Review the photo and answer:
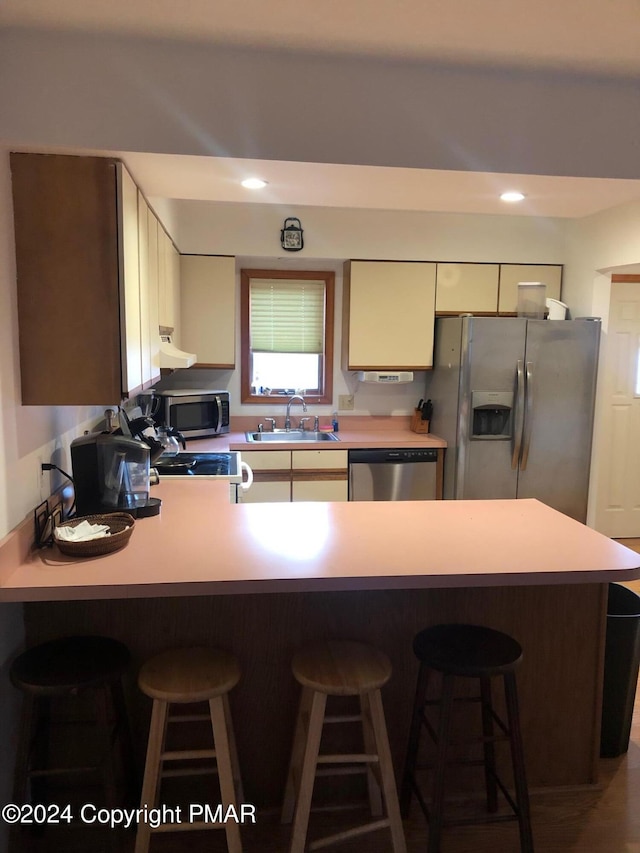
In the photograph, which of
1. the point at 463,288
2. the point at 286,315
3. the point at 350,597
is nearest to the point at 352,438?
the point at 286,315

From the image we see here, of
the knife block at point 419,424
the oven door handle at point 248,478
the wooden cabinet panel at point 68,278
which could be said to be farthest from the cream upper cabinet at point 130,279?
the knife block at point 419,424

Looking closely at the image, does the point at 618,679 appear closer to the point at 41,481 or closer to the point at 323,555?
the point at 323,555

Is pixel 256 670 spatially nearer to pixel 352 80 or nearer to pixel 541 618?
pixel 541 618

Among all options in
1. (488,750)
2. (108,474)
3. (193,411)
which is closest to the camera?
(488,750)

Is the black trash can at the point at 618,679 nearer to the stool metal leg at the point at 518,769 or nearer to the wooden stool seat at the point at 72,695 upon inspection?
the stool metal leg at the point at 518,769

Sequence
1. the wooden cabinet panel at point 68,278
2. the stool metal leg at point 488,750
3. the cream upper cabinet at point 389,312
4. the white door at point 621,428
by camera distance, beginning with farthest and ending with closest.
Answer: the white door at point 621,428, the cream upper cabinet at point 389,312, the stool metal leg at point 488,750, the wooden cabinet panel at point 68,278

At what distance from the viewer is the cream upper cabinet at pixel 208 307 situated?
13.6 feet

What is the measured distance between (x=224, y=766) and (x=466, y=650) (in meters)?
0.75

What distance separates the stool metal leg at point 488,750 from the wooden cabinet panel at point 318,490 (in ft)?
6.74

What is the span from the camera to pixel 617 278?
182 inches

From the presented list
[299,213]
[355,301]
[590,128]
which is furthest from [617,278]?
[590,128]

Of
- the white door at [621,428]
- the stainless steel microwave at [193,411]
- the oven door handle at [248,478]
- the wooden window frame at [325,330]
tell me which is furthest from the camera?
the white door at [621,428]

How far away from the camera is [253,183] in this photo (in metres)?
2.25

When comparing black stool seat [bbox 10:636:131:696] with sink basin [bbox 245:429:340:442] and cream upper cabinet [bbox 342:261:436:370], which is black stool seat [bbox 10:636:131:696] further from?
cream upper cabinet [bbox 342:261:436:370]
